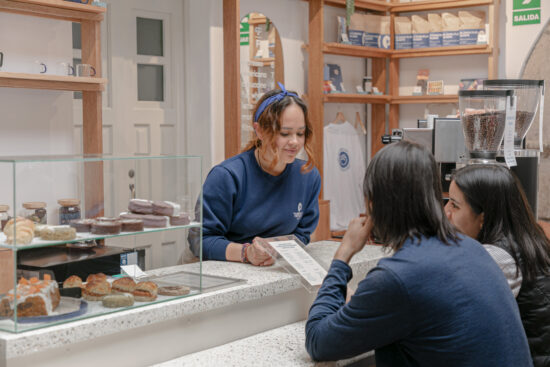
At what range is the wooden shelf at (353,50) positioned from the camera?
18.2 feet

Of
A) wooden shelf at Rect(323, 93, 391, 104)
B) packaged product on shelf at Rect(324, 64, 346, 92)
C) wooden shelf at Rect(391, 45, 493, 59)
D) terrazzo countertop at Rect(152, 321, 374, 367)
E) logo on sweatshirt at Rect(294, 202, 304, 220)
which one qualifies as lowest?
terrazzo countertop at Rect(152, 321, 374, 367)

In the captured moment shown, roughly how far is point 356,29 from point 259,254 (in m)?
4.05

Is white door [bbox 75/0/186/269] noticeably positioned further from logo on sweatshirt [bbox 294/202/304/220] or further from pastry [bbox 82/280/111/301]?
pastry [bbox 82/280/111/301]

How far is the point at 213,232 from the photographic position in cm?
249

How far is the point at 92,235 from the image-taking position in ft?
5.49

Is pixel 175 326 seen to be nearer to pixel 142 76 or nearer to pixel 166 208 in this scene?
pixel 166 208

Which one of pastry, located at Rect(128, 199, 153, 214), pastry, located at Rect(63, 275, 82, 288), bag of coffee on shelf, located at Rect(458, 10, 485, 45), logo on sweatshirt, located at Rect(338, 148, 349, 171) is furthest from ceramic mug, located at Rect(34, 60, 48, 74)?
bag of coffee on shelf, located at Rect(458, 10, 485, 45)

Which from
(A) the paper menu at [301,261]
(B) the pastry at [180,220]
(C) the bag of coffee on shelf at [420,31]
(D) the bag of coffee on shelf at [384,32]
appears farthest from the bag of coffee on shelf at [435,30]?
(B) the pastry at [180,220]

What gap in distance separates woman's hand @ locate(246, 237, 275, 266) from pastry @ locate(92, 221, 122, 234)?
62cm

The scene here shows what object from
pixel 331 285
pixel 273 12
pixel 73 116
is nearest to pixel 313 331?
pixel 331 285

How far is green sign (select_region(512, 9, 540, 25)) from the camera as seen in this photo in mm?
5633

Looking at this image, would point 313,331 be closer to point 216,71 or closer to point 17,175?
point 17,175

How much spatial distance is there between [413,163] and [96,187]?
811 millimetres

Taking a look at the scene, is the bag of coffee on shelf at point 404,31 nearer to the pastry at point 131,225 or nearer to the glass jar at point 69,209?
the pastry at point 131,225
